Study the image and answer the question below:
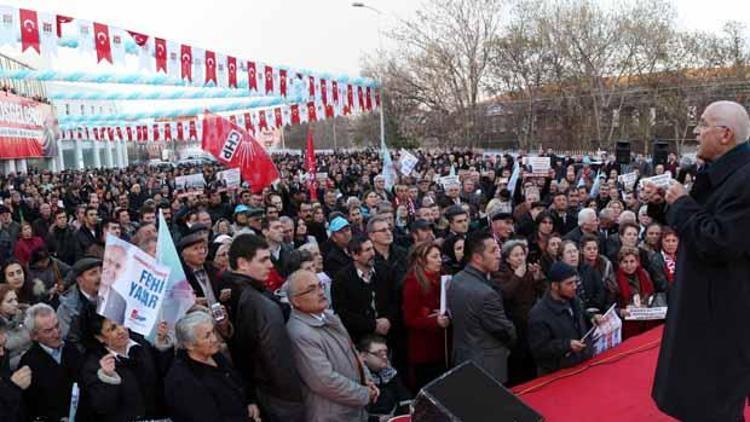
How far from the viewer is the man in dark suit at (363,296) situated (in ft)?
17.2

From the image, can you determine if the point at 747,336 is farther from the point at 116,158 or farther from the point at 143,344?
the point at 116,158

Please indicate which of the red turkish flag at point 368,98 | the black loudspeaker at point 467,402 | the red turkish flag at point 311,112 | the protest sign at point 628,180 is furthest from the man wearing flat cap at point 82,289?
the red turkish flag at point 311,112

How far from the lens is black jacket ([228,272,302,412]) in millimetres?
3768

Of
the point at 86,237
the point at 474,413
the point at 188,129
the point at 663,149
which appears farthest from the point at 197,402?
the point at 188,129

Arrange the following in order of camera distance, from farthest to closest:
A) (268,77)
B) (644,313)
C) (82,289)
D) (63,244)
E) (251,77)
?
→ (268,77) < (251,77) < (63,244) < (644,313) < (82,289)

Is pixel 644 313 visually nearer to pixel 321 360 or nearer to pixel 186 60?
pixel 321 360

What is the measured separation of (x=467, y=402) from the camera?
10.6 feet

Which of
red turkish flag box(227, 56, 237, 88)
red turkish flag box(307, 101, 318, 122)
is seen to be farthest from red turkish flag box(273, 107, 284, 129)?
red turkish flag box(227, 56, 237, 88)

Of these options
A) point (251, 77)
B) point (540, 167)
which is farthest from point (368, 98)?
point (540, 167)

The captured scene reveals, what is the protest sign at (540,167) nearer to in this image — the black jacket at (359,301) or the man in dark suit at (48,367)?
the black jacket at (359,301)

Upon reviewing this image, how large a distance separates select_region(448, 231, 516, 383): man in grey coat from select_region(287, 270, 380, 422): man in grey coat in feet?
3.33

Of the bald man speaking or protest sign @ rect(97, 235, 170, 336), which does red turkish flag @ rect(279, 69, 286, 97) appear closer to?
protest sign @ rect(97, 235, 170, 336)

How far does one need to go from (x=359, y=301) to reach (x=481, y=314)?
117 centimetres

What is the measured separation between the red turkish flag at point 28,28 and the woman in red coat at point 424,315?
8.15 meters
